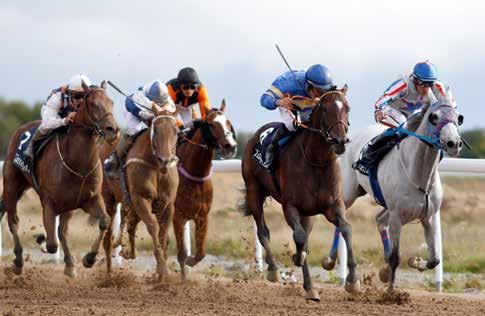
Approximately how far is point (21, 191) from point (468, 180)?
59.7ft

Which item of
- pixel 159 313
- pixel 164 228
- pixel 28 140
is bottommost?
pixel 159 313

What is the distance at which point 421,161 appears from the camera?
10.1m

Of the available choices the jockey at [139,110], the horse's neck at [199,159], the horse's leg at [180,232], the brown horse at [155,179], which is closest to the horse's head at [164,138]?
the brown horse at [155,179]

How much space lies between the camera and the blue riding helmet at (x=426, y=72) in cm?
1036

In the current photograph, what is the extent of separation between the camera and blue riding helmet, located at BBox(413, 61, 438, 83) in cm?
1036

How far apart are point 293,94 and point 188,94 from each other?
1441 millimetres

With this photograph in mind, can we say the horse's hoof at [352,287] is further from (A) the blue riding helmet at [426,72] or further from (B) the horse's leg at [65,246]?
(B) the horse's leg at [65,246]

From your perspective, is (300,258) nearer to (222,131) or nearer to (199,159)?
(222,131)

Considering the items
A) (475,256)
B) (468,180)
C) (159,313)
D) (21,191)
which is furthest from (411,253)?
(468,180)

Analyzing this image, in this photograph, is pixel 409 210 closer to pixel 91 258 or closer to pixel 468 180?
pixel 91 258

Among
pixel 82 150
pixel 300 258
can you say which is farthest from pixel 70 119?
pixel 300 258

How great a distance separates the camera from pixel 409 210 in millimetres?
10234

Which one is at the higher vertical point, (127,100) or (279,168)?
(127,100)

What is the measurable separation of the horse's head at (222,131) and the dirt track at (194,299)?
1.37 m
